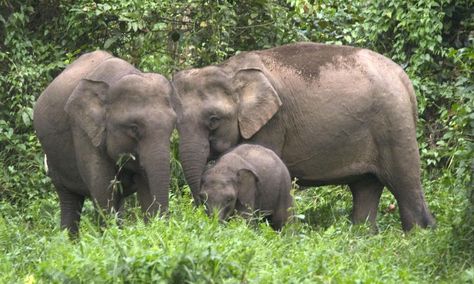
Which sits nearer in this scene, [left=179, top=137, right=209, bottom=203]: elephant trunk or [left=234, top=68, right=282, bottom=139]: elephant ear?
[left=179, top=137, right=209, bottom=203]: elephant trunk

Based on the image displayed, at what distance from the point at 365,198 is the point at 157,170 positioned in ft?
8.88

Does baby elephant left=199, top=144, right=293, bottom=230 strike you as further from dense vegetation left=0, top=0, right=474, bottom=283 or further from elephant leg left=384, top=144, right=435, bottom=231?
elephant leg left=384, top=144, right=435, bottom=231

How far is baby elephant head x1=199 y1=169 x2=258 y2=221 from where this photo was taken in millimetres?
9984

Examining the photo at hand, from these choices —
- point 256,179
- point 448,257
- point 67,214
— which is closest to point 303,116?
point 256,179

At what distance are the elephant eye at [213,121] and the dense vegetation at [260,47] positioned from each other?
752 millimetres

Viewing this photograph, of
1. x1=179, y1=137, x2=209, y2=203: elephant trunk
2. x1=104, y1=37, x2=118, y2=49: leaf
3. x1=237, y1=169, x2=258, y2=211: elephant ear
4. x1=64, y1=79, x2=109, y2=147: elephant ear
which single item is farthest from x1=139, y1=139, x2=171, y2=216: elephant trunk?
x1=104, y1=37, x2=118, y2=49: leaf

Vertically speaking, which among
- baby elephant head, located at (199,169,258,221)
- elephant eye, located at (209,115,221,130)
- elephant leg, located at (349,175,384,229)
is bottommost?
elephant leg, located at (349,175,384,229)

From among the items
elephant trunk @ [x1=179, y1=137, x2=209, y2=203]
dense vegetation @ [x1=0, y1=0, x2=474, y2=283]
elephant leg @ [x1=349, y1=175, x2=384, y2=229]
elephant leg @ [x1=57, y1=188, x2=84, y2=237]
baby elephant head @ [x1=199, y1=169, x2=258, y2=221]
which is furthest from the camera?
elephant leg @ [x1=349, y1=175, x2=384, y2=229]

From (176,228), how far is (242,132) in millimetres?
2477

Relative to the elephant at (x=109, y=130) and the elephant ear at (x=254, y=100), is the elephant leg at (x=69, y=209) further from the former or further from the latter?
the elephant ear at (x=254, y=100)

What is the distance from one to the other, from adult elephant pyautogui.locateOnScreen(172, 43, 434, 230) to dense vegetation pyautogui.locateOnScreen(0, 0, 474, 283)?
1.36 ft

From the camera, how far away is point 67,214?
36.5 feet

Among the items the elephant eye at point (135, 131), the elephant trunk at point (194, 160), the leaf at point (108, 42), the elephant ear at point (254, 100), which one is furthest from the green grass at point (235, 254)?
the leaf at point (108, 42)

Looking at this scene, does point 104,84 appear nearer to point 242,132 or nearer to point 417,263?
point 242,132
